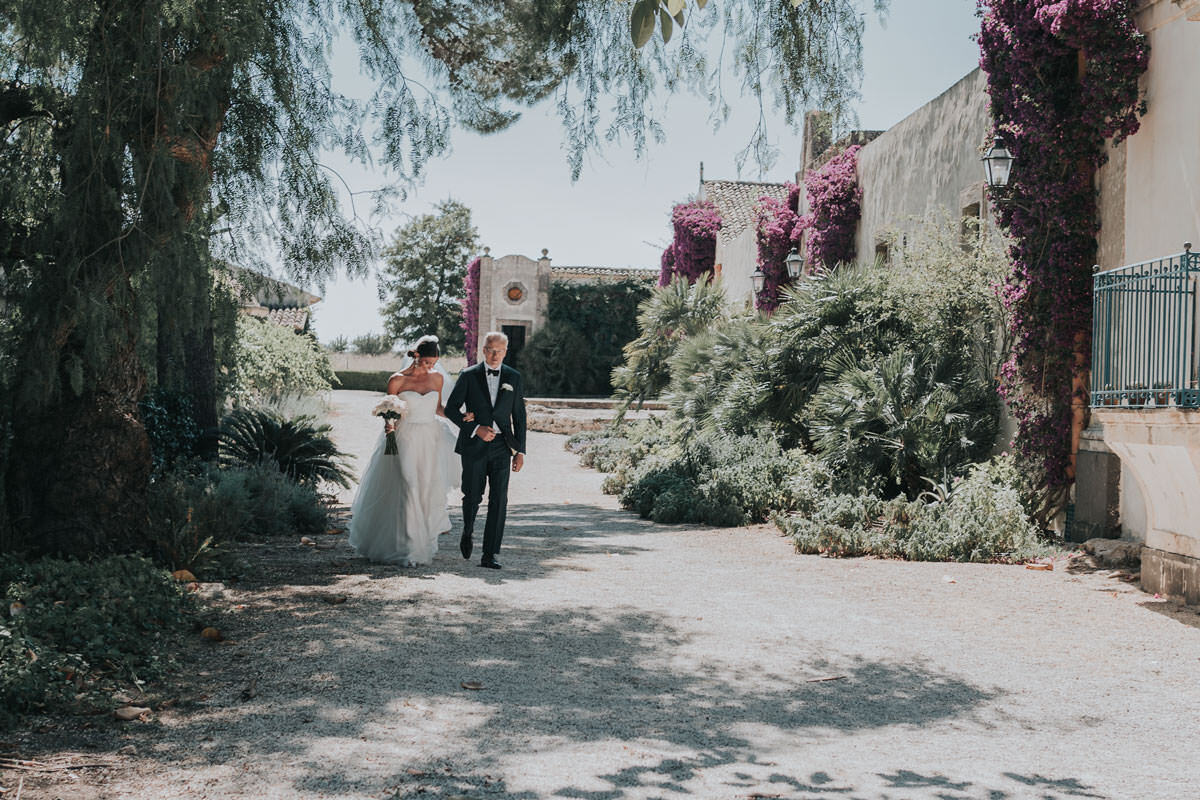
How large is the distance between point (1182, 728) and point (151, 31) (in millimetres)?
6305

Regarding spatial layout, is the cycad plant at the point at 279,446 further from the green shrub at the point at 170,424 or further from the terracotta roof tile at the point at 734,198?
the terracotta roof tile at the point at 734,198

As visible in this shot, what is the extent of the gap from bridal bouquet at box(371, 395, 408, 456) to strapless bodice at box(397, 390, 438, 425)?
53 millimetres

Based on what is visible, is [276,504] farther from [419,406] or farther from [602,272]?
[602,272]

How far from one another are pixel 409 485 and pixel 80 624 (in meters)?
3.44

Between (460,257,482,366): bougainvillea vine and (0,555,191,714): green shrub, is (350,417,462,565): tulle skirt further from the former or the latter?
(460,257,482,366): bougainvillea vine

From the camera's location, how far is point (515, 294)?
41.6m

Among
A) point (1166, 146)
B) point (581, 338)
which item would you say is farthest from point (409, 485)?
point (581, 338)

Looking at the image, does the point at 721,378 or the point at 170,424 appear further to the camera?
the point at 721,378

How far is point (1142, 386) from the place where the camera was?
777 centimetres

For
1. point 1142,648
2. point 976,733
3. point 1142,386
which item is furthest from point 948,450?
point 976,733

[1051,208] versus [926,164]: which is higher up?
[926,164]

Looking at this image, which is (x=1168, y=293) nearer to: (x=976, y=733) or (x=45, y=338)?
(x=976, y=733)

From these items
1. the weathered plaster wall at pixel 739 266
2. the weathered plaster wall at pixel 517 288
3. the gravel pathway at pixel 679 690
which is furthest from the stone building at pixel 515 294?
the gravel pathway at pixel 679 690

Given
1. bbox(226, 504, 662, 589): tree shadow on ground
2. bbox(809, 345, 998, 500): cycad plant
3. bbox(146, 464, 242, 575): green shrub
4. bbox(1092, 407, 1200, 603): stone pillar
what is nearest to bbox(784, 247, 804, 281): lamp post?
bbox(809, 345, 998, 500): cycad plant
